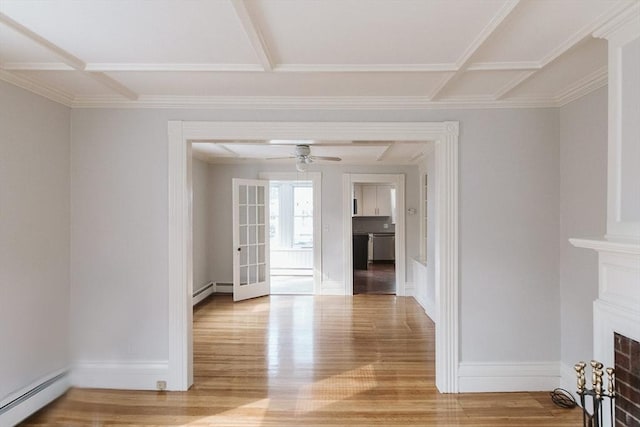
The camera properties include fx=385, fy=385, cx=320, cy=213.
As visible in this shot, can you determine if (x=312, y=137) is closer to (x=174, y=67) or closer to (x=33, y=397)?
(x=174, y=67)

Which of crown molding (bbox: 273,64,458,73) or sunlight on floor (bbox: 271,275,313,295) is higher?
crown molding (bbox: 273,64,458,73)

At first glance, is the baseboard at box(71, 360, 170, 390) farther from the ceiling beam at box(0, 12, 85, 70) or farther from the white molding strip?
the ceiling beam at box(0, 12, 85, 70)

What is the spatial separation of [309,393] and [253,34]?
274cm

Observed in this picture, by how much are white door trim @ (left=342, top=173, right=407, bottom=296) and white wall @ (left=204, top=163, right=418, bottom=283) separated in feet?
0.27

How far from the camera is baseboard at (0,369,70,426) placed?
8.66 feet

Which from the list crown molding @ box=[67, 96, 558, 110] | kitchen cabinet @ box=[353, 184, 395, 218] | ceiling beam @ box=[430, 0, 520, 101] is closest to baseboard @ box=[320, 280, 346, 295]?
kitchen cabinet @ box=[353, 184, 395, 218]

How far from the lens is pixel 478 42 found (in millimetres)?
2123

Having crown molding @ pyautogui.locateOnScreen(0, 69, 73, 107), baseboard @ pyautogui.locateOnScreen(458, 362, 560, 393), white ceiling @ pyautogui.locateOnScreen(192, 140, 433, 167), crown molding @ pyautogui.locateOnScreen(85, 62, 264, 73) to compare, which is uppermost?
crown molding @ pyautogui.locateOnScreen(85, 62, 264, 73)

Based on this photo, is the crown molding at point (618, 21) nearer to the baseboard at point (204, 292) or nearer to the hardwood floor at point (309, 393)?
the hardwood floor at point (309, 393)

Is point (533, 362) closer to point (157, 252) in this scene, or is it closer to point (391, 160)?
point (157, 252)

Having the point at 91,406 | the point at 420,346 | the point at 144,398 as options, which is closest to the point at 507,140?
Result: the point at 420,346

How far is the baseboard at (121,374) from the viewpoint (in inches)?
128

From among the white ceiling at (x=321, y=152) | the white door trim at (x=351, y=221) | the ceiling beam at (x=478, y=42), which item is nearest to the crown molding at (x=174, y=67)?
the ceiling beam at (x=478, y=42)

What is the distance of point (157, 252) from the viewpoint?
3.25m
